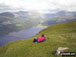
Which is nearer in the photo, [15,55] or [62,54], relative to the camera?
[62,54]

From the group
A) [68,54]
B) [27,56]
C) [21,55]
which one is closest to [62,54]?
[68,54]

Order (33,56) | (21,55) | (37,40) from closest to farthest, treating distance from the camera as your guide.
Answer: (33,56), (21,55), (37,40)

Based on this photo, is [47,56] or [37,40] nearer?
[47,56]

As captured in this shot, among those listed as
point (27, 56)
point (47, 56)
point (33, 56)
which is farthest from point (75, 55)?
point (27, 56)

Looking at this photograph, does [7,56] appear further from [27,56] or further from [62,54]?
[62,54]

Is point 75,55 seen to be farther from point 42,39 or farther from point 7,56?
point 7,56

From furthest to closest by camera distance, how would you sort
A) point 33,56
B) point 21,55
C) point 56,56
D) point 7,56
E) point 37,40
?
point 37,40 < point 7,56 < point 21,55 < point 33,56 < point 56,56

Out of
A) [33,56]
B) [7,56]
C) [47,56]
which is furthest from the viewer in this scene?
[7,56]

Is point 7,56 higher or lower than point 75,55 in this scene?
lower

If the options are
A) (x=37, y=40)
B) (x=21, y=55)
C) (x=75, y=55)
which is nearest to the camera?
(x=75, y=55)
